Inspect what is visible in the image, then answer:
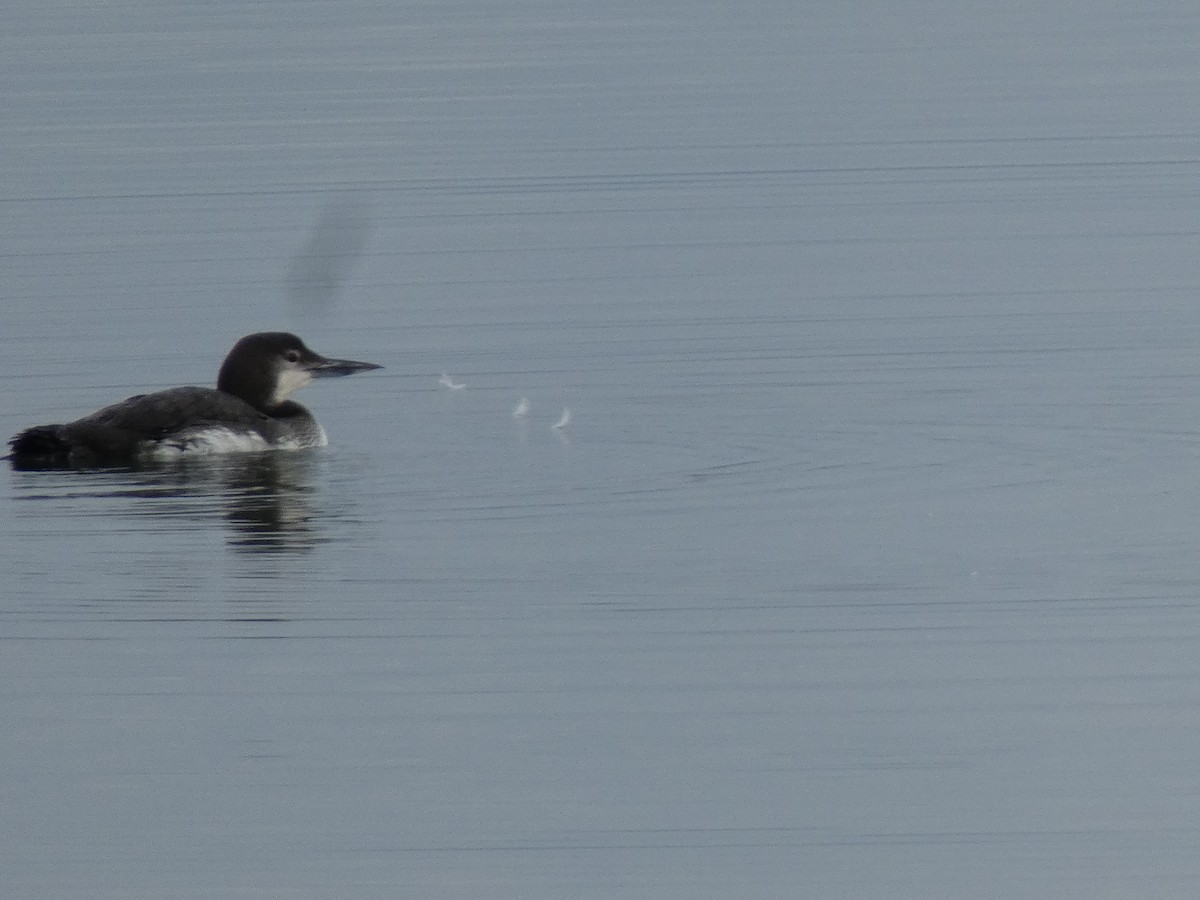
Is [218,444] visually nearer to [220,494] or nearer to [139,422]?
[139,422]

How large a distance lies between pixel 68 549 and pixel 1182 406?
163 inches

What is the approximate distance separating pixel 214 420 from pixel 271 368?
2.40ft

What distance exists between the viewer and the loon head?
12.0 m

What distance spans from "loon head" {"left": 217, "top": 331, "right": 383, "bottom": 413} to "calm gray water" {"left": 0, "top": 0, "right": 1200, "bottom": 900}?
0.33 meters

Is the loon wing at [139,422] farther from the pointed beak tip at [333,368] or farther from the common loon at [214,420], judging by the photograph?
the pointed beak tip at [333,368]

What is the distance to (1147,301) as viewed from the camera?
1382 centimetres

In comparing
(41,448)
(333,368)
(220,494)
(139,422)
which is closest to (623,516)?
(220,494)

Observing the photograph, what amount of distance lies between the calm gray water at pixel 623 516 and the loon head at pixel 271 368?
334 millimetres

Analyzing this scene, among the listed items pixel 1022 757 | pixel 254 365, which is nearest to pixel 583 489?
pixel 254 365

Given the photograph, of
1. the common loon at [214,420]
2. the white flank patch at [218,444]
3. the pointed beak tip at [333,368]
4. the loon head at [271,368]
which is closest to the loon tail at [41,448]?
the common loon at [214,420]

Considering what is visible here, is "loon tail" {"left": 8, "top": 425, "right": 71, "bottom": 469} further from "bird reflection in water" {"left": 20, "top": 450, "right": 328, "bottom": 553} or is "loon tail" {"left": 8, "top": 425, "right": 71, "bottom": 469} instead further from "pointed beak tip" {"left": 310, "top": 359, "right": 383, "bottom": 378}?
"pointed beak tip" {"left": 310, "top": 359, "right": 383, "bottom": 378}

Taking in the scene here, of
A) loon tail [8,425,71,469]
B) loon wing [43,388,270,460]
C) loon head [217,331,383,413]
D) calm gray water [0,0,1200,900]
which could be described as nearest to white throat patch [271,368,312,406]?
loon head [217,331,383,413]

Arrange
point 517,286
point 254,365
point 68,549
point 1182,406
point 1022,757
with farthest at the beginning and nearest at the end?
1. point 517,286
2. point 254,365
3. point 1182,406
4. point 68,549
5. point 1022,757

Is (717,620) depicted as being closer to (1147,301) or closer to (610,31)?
(1147,301)
